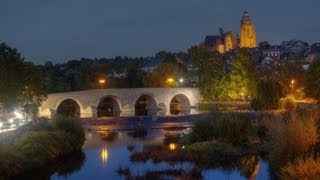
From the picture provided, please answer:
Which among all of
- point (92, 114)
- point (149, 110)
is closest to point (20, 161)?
point (92, 114)

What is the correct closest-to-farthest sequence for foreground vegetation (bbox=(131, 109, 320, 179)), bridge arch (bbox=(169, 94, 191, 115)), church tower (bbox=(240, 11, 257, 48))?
1. foreground vegetation (bbox=(131, 109, 320, 179))
2. bridge arch (bbox=(169, 94, 191, 115))
3. church tower (bbox=(240, 11, 257, 48))

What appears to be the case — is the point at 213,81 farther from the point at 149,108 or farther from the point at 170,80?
the point at 170,80

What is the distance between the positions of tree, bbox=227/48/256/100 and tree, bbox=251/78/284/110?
11558 mm

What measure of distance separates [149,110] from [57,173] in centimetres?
4650

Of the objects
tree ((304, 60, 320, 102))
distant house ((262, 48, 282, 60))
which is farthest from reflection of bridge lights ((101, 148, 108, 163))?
distant house ((262, 48, 282, 60))

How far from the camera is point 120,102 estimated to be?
2611 inches

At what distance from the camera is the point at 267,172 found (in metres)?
23.3

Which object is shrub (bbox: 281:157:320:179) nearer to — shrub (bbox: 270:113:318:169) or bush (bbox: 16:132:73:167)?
shrub (bbox: 270:113:318:169)

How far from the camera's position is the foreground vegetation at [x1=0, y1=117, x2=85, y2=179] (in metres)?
23.5

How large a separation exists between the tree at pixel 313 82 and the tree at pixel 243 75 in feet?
28.8

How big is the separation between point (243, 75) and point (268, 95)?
13.4 meters

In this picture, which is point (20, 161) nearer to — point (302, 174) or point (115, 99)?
point (302, 174)

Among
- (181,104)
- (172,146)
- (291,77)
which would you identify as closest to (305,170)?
(172,146)

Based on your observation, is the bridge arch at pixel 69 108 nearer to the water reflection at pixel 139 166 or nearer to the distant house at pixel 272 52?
the water reflection at pixel 139 166
